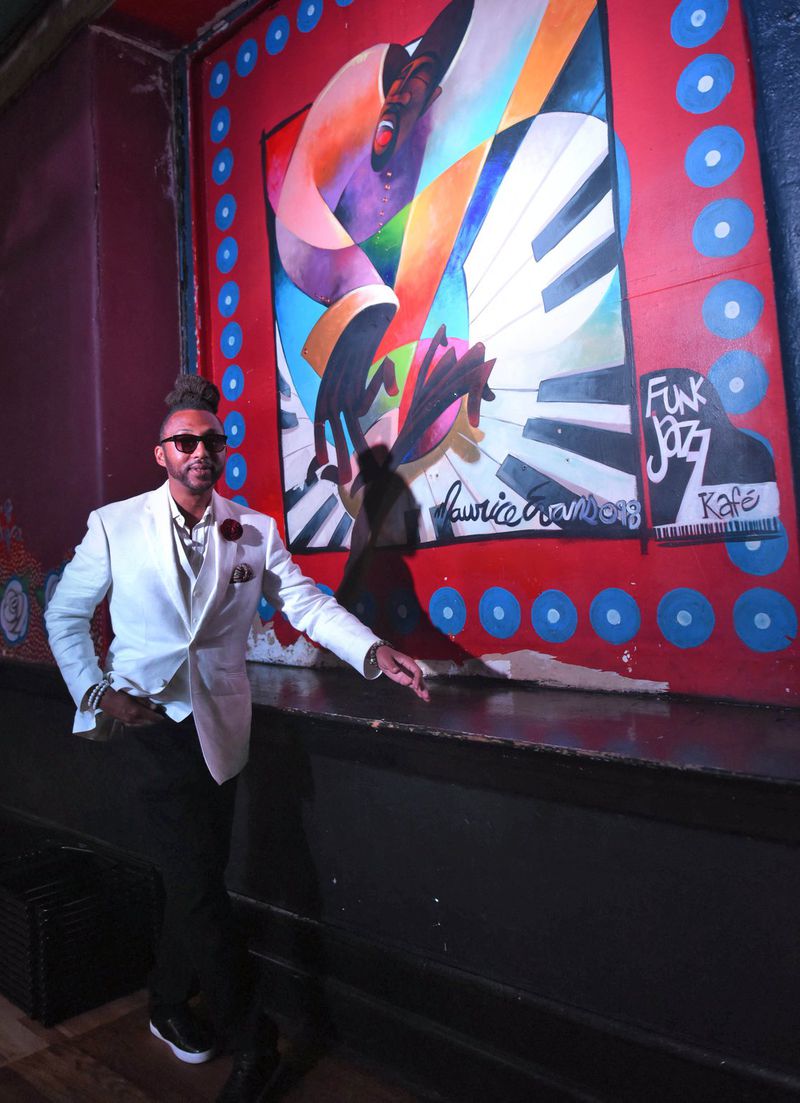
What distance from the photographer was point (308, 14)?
10.4ft

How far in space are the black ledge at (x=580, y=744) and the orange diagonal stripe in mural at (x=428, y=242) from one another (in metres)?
→ 1.33

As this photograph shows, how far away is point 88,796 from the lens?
134 inches

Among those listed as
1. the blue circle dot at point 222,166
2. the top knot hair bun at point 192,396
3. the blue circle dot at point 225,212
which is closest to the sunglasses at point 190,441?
the top knot hair bun at point 192,396

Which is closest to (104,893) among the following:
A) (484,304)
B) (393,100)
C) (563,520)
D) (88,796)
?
(88,796)

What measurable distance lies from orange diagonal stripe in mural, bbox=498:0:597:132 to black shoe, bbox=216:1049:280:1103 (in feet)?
9.41

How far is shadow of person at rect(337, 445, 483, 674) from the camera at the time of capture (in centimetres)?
280

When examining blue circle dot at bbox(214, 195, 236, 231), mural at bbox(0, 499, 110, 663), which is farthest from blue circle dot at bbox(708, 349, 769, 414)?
mural at bbox(0, 499, 110, 663)

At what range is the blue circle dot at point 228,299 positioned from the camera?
138 inches

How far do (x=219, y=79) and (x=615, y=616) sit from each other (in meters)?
3.13

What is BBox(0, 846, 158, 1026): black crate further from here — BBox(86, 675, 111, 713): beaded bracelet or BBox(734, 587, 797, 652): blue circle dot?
BBox(734, 587, 797, 652): blue circle dot

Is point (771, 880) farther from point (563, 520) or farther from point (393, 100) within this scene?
point (393, 100)

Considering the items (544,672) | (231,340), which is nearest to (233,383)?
(231,340)

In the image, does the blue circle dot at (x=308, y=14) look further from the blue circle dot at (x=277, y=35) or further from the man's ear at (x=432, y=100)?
the man's ear at (x=432, y=100)

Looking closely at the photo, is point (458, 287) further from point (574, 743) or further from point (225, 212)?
point (574, 743)
